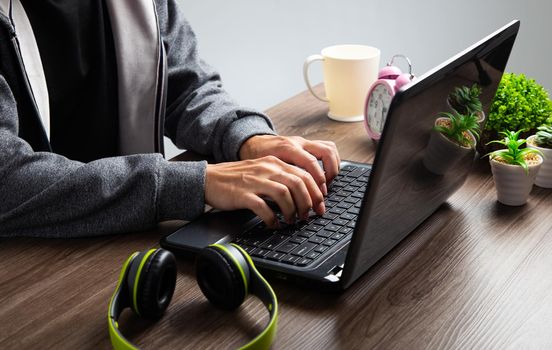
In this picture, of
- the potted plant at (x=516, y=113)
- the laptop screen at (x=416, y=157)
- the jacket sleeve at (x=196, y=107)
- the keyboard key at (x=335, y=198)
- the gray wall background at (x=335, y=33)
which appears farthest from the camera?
the gray wall background at (x=335, y=33)

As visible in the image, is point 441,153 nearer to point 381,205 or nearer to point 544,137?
point 381,205

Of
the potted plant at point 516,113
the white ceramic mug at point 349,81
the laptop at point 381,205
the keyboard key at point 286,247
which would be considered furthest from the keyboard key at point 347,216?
the white ceramic mug at point 349,81

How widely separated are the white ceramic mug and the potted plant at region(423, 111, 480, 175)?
445mm

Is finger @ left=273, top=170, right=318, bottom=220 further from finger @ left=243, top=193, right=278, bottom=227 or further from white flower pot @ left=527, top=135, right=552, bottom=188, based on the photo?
white flower pot @ left=527, top=135, right=552, bottom=188

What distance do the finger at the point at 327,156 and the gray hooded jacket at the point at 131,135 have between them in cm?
15

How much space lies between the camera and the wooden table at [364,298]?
752 mm

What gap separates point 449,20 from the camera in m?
2.86

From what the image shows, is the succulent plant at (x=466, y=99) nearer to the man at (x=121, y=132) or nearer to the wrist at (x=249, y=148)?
the man at (x=121, y=132)

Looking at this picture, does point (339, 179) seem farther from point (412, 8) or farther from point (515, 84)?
point (412, 8)

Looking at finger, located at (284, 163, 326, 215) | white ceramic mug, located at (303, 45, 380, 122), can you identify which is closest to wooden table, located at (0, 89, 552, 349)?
finger, located at (284, 163, 326, 215)

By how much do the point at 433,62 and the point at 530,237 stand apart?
2108mm

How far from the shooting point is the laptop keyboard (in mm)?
880

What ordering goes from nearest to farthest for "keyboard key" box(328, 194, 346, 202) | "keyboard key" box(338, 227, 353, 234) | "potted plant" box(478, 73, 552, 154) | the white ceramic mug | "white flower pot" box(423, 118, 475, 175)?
"white flower pot" box(423, 118, 475, 175) → "keyboard key" box(338, 227, 353, 234) → "keyboard key" box(328, 194, 346, 202) → "potted plant" box(478, 73, 552, 154) → the white ceramic mug

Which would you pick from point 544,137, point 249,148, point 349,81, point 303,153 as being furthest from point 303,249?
point 349,81
